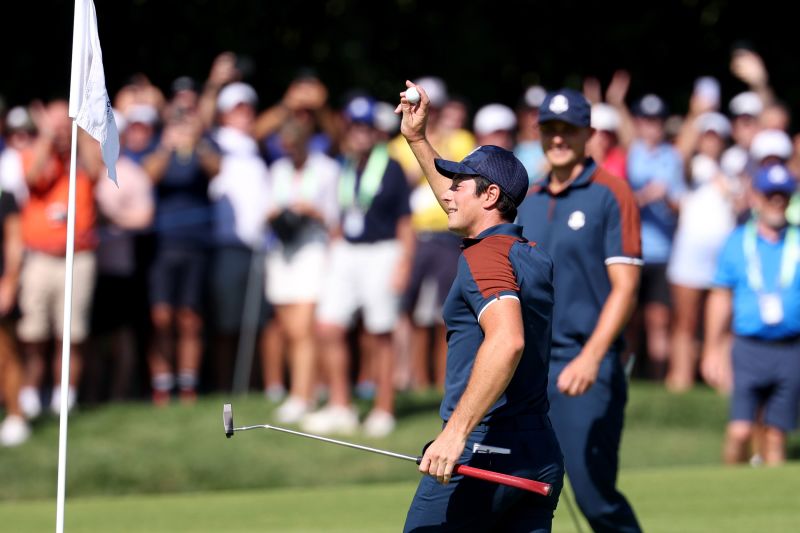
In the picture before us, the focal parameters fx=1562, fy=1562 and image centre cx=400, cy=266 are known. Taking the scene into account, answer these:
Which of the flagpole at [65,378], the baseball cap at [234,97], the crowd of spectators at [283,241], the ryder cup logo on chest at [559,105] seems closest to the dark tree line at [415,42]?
the crowd of spectators at [283,241]

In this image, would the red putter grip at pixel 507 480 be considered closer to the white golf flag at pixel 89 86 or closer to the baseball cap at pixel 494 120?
the white golf flag at pixel 89 86

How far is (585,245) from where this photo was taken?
333 inches

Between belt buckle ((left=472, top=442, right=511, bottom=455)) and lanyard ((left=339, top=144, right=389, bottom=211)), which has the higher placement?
lanyard ((left=339, top=144, right=389, bottom=211))

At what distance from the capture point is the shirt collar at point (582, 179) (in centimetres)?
852

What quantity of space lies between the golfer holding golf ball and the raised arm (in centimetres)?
91

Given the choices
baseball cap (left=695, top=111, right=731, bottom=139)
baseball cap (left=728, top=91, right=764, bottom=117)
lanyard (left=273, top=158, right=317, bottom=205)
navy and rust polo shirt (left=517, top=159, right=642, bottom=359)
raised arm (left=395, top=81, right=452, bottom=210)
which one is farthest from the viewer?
baseball cap (left=728, top=91, right=764, bottom=117)

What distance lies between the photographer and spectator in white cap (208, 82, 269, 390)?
48.5ft

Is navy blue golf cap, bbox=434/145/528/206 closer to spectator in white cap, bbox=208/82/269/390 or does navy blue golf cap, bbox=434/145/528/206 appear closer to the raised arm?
the raised arm

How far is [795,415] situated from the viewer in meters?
12.5

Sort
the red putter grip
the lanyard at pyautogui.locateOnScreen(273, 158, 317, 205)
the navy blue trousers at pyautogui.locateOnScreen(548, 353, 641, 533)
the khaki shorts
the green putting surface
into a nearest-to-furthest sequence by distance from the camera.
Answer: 1. the red putter grip
2. the navy blue trousers at pyautogui.locateOnScreen(548, 353, 641, 533)
3. the green putting surface
4. the khaki shorts
5. the lanyard at pyautogui.locateOnScreen(273, 158, 317, 205)

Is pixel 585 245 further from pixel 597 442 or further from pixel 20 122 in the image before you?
pixel 20 122

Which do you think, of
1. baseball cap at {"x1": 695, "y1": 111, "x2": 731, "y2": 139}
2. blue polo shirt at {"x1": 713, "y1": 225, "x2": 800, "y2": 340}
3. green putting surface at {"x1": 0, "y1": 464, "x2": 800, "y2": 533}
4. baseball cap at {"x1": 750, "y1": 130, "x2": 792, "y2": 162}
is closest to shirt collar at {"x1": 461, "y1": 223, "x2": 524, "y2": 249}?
green putting surface at {"x1": 0, "y1": 464, "x2": 800, "y2": 533}

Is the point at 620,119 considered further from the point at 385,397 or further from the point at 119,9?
the point at 119,9

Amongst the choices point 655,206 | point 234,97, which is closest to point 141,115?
point 234,97
